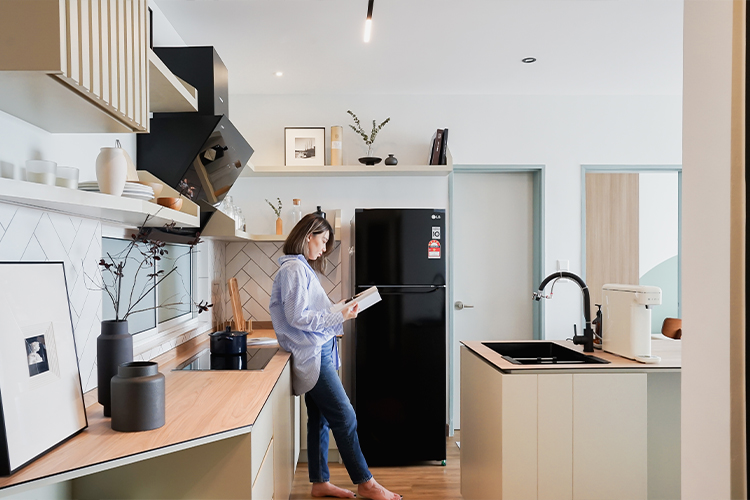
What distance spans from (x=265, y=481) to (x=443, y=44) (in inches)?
99.1

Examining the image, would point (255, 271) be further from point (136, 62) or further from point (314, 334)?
point (136, 62)

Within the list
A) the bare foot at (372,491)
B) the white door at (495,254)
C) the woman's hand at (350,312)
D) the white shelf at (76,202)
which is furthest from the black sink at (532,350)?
the white shelf at (76,202)

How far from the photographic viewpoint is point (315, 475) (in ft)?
9.82

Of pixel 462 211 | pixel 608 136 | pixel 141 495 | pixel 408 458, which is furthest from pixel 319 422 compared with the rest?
pixel 608 136

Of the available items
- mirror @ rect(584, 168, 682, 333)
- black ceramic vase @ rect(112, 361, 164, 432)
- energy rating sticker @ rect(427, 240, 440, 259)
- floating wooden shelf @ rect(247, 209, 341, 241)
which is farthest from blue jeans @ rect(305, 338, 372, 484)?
mirror @ rect(584, 168, 682, 333)

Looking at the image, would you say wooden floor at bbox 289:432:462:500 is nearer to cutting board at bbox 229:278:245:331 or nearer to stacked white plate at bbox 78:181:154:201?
cutting board at bbox 229:278:245:331

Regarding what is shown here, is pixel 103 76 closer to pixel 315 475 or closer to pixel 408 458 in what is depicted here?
pixel 315 475

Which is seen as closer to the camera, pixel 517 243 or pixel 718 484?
pixel 718 484

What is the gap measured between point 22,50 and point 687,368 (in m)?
1.55

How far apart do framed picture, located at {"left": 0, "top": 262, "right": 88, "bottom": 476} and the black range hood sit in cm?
91

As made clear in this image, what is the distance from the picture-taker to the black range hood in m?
2.24

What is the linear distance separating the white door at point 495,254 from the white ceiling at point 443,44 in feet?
2.52

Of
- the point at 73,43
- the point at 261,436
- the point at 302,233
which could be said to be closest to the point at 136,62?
the point at 73,43

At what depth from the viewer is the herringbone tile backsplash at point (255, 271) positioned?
160 inches
